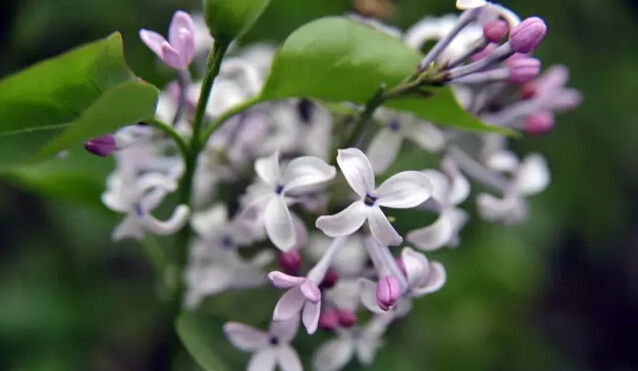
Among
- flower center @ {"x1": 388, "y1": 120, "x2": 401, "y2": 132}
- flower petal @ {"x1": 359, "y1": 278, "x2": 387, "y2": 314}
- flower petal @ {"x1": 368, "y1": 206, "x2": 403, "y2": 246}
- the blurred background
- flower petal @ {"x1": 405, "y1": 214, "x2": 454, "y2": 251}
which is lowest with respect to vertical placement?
the blurred background

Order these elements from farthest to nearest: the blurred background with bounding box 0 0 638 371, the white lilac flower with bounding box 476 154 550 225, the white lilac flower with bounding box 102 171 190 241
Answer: the blurred background with bounding box 0 0 638 371
the white lilac flower with bounding box 476 154 550 225
the white lilac flower with bounding box 102 171 190 241

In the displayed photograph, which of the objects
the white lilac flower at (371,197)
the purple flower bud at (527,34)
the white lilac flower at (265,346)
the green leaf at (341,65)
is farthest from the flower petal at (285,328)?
the purple flower bud at (527,34)

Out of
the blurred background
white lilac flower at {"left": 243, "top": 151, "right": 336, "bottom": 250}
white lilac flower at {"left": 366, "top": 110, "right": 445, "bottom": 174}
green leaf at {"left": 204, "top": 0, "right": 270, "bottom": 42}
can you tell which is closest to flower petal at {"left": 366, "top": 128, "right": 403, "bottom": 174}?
white lilac flower at {"left": 366, "top": 110, "right": 445, "bottom": 174}

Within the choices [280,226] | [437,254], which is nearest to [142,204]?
[280,226]

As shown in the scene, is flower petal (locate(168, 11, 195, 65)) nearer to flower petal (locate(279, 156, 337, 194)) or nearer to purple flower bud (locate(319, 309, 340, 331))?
flower petal (locate(279, 156, 337, 194))

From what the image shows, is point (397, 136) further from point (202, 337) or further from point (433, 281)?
point (202, 337)

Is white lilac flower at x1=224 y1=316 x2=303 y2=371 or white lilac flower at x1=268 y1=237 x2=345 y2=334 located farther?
white lilac flower at x1=224 y1=316 x2=303 y2=371

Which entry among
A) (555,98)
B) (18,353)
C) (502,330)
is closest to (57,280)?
(18,353)
